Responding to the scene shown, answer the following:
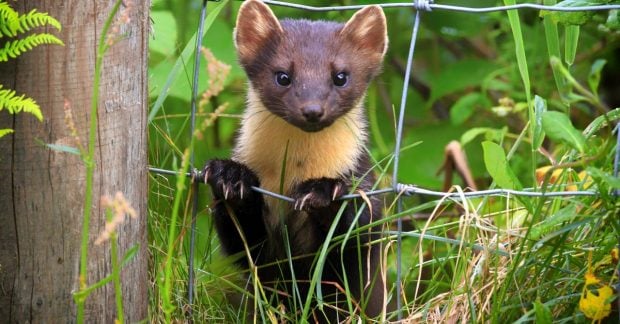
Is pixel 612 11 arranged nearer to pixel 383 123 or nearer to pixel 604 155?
pixel 604 155

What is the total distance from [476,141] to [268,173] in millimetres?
2990

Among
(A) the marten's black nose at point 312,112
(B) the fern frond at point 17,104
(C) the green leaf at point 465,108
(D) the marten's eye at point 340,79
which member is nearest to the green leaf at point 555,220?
(A) the marten's black nose at point 312,112

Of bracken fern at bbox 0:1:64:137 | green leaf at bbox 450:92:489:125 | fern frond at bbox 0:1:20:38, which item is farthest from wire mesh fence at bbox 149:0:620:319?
green leaf at bbox 450:92:489:125

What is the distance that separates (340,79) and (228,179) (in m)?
0.62

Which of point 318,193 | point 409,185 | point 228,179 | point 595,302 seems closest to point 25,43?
point 228,179

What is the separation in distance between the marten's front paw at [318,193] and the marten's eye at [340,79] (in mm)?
438

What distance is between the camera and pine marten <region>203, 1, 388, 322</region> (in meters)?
4.11

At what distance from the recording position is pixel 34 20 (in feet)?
10.5

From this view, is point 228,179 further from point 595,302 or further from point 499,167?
point 595,302

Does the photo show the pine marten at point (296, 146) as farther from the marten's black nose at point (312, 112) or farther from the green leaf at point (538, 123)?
the green leaf at point (538, 123)

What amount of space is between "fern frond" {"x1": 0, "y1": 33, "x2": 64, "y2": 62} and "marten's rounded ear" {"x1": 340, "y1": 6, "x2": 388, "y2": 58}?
1442mm

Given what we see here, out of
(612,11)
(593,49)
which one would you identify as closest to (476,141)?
(593,49)

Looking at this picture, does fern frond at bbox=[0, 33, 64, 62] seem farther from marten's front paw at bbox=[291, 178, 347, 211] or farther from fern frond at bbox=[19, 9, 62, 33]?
marten's front paw at bbox=[291, 178, 347, 211]

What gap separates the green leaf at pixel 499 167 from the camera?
362 cm
